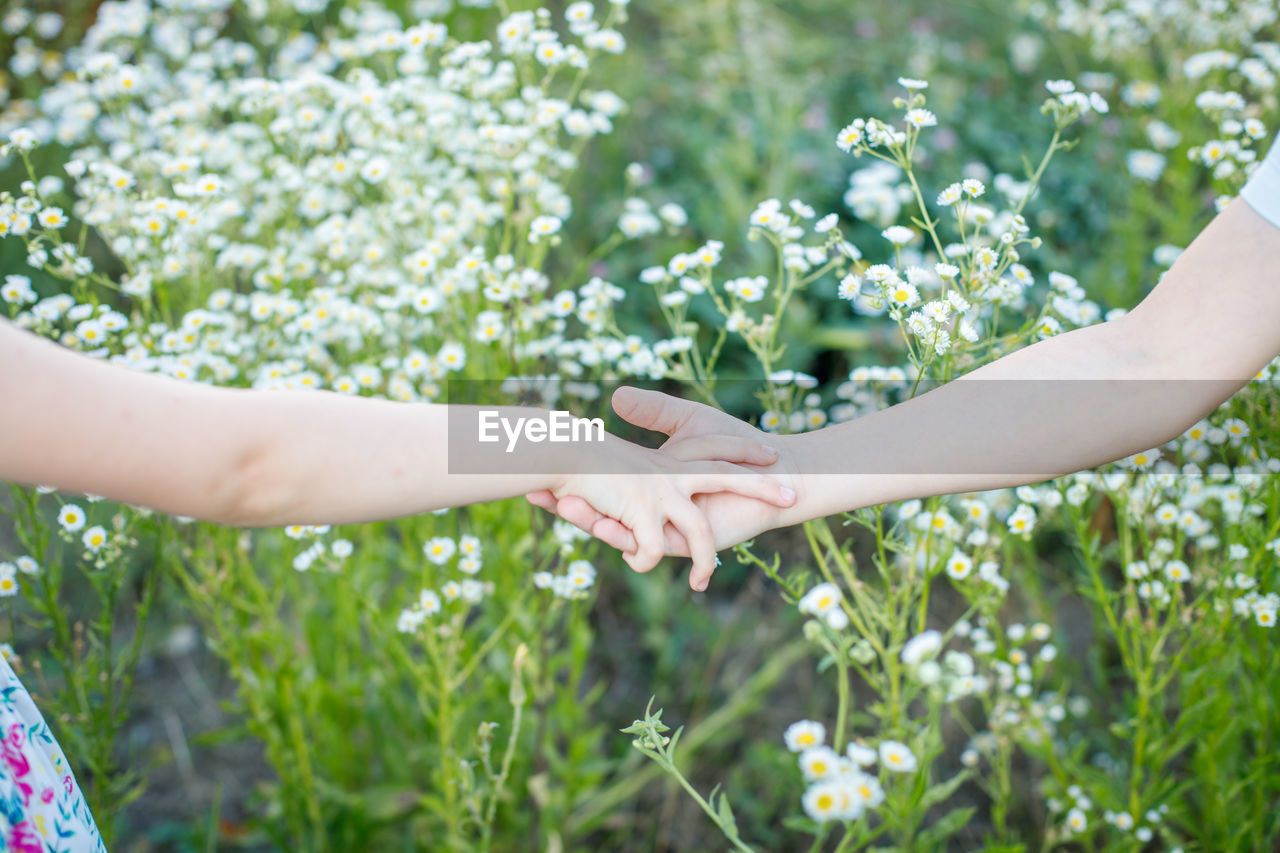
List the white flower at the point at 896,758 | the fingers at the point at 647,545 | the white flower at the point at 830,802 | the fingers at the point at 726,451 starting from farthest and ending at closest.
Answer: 1. the fingers at the point at 726,451
2. the fingers at the point at 647,545
3. the white flower at the point at 896,758
4. the white flower at the point at 830,802

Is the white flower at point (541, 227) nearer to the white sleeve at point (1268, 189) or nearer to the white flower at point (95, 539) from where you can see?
the white flower at point (95, 539)

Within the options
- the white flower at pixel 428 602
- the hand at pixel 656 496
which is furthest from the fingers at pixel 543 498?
the white flower at pixel 428 602

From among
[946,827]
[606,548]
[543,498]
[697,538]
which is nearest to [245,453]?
[543,498]

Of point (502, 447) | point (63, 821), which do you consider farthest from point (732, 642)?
point (63, 821)

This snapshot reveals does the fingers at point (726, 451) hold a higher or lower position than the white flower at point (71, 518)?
higher

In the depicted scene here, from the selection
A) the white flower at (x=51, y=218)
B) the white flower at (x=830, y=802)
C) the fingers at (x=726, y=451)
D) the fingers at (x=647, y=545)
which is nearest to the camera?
the white flower at (x=830, y=802)

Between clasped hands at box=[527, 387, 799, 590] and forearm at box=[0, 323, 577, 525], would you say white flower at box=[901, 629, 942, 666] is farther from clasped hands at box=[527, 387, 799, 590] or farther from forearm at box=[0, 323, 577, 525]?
forearm at box=[0, 323, 577, 525]
